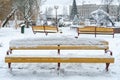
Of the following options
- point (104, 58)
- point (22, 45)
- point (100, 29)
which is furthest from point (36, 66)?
point (100, 29)

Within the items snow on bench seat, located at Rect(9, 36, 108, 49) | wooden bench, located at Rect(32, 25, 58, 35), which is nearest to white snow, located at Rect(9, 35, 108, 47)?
snow on bench seat, located at Rect(9, 36, 108, 49)

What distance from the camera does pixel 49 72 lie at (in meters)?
9.09

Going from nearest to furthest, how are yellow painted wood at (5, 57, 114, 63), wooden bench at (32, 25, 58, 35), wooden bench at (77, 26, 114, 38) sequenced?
yellow painted wood at (5, 57, 114, 63) → wooden bench at (77, 26, 114, 38) → wooden bench at (32, 25, 58, 35)

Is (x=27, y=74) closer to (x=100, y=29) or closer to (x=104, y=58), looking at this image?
(x=104, y=58)

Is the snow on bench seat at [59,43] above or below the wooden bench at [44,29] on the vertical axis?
above

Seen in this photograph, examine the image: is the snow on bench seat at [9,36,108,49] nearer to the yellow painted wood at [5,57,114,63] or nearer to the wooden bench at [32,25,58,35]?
A: the yellow painted wood at [5,57,114,63]

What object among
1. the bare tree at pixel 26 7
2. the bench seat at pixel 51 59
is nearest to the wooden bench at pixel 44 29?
the bench seat at pixel 51 59

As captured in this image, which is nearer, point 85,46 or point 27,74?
point 27,74

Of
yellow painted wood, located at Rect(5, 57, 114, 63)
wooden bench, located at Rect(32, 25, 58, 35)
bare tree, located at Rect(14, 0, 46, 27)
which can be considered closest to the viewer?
yellow painted wood, located at Rect(5, 57, 114, 63)

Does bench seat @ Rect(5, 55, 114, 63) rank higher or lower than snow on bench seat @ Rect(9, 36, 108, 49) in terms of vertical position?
lower

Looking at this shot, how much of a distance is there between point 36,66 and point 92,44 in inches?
68.9

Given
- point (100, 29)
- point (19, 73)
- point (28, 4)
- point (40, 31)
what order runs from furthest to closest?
1. point (28, 4)
2. point (40, 31)
3. point (100, 29)
4. point (19, 73)

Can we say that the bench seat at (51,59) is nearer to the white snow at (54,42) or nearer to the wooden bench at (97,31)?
the white snow at (54,42)

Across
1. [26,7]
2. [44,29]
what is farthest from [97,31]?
[26,7]
